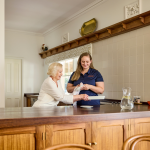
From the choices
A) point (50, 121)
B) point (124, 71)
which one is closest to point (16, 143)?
point (50, 121)

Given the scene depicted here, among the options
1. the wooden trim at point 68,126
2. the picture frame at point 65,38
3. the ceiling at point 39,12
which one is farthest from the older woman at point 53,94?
the picture frame at point 65,38

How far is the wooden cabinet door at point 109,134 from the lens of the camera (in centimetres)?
199

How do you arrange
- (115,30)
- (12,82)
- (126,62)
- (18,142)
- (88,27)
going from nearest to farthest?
(18,142)
(126,62)
(115,30)
(88,27)
(12,82)

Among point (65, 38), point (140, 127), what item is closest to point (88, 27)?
point (65, 38)

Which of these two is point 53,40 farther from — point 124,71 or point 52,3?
point 124,71

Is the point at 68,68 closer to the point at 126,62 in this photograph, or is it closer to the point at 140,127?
the point at 126,62

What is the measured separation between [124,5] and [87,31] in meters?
1.19

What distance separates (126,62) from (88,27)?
1.52 m

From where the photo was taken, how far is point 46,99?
8.38ft

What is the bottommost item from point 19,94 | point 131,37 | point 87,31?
point 19,94

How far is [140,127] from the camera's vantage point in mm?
2188

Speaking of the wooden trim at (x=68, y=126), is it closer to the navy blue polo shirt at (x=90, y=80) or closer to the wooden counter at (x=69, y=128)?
the wooden counter at (x=69, y=128)

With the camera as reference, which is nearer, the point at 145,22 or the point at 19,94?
the point at 145,22

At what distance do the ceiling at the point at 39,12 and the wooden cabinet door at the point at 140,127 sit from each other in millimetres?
3279
